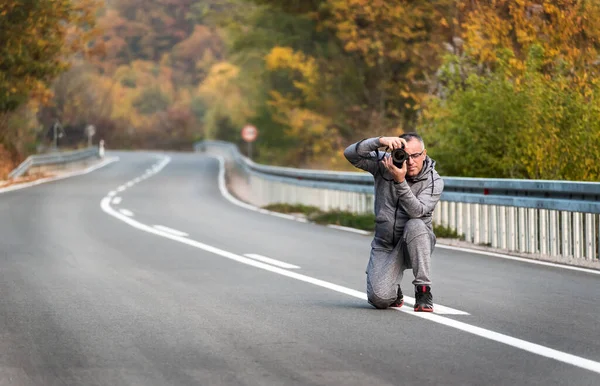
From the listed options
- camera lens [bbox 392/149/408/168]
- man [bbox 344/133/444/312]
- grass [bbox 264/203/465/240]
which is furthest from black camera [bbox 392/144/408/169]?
grass [bbox 264/203/465/240]

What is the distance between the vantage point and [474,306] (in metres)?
9.07

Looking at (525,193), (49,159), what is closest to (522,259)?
(525,193)

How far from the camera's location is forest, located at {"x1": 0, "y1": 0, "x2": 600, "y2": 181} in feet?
55.1

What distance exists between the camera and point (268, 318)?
328 inches

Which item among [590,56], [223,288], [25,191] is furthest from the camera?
[25,191]

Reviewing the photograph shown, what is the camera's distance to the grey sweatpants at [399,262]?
28.1 feet

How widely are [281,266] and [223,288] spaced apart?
209 centimetres

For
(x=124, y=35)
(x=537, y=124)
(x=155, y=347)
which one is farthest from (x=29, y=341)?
(x=124, y=35)

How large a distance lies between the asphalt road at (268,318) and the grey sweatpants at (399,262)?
0.51ft

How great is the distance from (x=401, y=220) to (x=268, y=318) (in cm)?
133

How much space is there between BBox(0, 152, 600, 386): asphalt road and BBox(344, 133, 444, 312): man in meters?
0.22

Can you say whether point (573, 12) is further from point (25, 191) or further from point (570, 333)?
point (25, 191)

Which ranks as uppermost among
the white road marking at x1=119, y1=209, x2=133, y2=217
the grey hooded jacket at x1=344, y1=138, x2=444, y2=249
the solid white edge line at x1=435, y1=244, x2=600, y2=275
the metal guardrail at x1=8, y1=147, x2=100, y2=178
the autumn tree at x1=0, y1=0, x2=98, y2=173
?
the autumn tree at x1=0, y1=0, x2=98, y2=173

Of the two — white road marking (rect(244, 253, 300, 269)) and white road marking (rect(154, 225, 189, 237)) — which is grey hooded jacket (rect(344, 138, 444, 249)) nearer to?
white road marking (rect(244, 253, 300, 269))
